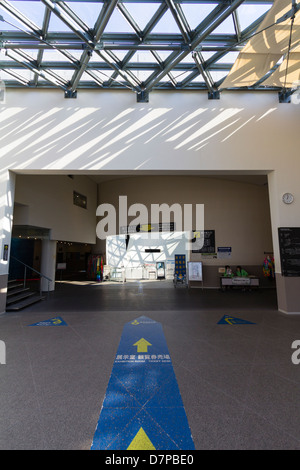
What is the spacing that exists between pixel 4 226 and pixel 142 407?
17.9 ft

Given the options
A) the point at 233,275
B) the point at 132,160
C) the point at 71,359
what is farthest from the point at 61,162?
the point at 233,275

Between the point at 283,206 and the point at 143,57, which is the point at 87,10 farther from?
the point at 283,206

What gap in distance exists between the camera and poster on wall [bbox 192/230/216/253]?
34.2 ft

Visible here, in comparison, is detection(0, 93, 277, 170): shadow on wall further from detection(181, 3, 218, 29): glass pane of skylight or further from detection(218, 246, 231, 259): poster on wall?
detection(218, 246, 231, 259): poster on wall

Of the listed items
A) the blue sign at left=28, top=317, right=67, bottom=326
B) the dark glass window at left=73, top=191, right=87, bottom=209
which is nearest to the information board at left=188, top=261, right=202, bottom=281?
the blue sign at left=28, top=317, right=67, bottom=326

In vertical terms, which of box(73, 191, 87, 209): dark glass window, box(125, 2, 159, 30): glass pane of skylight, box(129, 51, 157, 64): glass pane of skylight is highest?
box(129, 51, 157, 64): glass pane of skylight

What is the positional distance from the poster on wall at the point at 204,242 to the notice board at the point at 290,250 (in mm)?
4762

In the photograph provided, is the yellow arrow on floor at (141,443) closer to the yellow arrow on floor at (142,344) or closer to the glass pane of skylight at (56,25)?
the yellow arrow on floor at (142,344)

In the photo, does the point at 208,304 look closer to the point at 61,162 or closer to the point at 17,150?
the point at 61,162

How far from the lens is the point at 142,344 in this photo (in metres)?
3.64

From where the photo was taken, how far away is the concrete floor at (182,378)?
5.79 feet

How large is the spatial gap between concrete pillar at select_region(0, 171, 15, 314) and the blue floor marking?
3.91 m

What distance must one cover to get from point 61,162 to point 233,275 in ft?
26.8

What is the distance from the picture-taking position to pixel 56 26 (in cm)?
436
